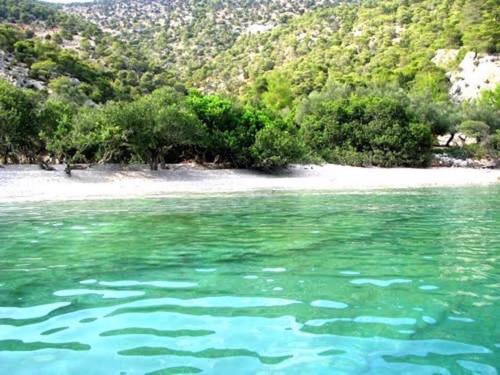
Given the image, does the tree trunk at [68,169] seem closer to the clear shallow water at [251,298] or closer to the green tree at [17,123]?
the green tree at [17,123]

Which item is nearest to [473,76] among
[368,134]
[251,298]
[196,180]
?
[368,134]

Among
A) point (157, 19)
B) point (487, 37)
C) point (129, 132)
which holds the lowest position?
point (129, 132)

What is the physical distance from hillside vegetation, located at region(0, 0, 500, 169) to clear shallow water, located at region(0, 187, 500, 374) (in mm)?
25030

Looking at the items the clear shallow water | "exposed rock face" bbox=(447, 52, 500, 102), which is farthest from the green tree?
"exposed rock face" bbox=(447, 52, 500, 102)

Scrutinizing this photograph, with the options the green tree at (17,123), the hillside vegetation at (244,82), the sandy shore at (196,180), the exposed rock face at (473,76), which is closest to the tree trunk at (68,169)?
the sandy shore at (196,180)

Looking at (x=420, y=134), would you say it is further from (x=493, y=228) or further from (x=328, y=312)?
(x=328, y=312)

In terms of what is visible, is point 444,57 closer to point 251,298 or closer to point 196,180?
point 196,180

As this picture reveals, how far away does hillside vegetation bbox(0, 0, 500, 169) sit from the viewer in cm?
3975

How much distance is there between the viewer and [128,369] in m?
4.88

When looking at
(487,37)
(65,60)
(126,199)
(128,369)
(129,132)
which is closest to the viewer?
(128,369)

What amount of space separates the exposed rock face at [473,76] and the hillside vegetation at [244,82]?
62.0 inches

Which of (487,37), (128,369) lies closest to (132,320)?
(128,369)

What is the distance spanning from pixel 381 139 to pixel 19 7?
81.0m

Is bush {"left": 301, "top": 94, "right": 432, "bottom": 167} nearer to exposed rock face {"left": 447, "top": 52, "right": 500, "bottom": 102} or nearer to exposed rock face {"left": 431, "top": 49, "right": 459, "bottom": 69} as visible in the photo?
exposed rock face {"left": 447, "top": 52, "right": 500, "bottom": 102}
